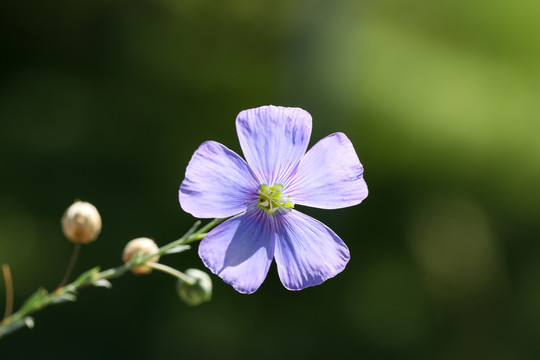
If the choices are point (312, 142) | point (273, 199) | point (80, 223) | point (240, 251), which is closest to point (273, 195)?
point (273, 199)

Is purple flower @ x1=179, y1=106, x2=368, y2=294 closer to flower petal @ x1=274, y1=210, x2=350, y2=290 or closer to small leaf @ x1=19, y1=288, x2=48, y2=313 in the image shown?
flower petal @ x1=274, y1=210, x2=350, y2=290

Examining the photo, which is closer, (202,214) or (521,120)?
(202,214)

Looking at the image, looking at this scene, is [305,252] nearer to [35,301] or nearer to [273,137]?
[273,137]

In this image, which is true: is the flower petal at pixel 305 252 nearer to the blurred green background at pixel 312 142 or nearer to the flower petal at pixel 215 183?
the flower petal at pixel 215 183

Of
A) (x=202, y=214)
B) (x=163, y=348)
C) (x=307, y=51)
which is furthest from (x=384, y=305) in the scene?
(x=202, y=214)

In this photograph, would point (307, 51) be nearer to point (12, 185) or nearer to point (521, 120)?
point (521, 120)

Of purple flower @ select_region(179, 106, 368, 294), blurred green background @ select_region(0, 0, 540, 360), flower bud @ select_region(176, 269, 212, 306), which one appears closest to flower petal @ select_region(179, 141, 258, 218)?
purple flower @ select_region(179, 106, 368, 294)
